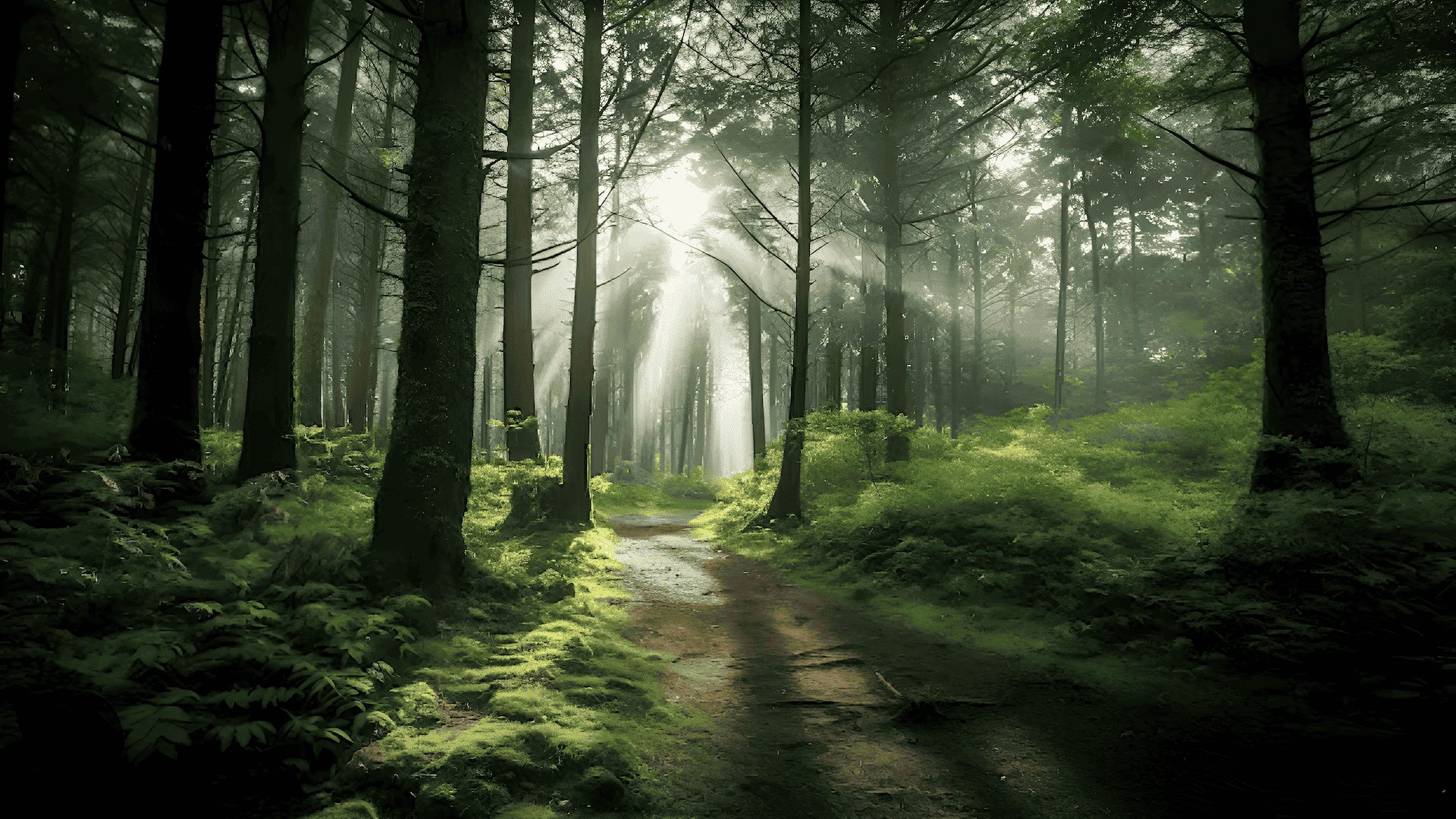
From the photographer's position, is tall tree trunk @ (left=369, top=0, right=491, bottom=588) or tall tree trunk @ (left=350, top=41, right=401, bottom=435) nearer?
tall tree trunk @ (left=369, top=0, right=491, bottom=588)

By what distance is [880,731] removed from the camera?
11.5 feet

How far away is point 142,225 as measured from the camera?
53.1 feet

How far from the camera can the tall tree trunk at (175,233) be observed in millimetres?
5516

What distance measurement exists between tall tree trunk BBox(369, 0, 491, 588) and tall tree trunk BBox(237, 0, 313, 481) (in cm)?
362

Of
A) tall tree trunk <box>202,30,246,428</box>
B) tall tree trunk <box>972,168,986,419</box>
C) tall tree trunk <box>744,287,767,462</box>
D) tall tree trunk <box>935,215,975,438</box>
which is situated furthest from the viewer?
tall tree trunk <box>972,168,986,419</box>

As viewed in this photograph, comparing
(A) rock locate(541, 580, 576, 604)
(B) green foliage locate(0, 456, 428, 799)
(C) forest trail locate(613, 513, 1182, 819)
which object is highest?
(B) green foliage locate(0, 456, 428, 799)

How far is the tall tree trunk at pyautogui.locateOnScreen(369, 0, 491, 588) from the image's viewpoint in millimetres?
5043

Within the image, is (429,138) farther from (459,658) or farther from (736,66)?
(736,66)

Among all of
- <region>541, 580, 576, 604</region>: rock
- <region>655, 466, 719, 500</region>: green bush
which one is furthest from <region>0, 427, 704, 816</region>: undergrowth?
<region>655, 466, 719, 500</region>: green bush

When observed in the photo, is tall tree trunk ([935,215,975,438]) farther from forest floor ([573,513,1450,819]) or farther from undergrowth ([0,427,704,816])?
undergrowth ([0,427,704,816])

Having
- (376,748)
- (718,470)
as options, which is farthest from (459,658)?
(718,470)

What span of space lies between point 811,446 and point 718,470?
48279 millimetres

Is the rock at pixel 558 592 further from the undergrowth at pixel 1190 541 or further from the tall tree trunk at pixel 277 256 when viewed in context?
the tall tree trunk at pixel 277 256

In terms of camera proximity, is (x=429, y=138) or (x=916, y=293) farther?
(x=916, y=293)
